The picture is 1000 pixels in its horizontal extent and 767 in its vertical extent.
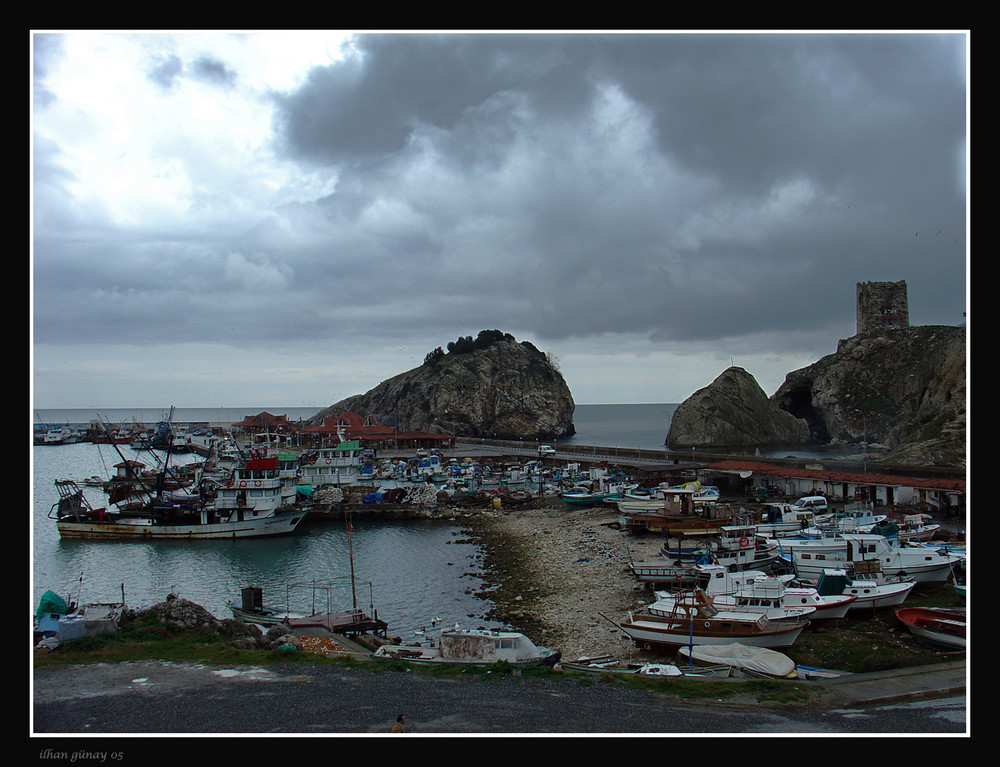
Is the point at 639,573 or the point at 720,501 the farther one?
the point at 720,501

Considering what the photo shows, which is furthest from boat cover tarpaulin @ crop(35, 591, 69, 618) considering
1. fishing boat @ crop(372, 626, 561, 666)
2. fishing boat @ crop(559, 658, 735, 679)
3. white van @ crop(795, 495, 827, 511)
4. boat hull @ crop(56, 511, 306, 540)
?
white van @ crop(795, 495, 827, 511)

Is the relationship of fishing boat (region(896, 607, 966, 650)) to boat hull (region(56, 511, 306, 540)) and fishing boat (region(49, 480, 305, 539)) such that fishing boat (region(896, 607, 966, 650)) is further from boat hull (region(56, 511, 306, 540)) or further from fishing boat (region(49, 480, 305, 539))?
boat hull (region(56, 511, 306, 540))

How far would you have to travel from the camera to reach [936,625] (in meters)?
17.7

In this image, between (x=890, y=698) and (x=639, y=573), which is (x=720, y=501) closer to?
(x=639, y=573)

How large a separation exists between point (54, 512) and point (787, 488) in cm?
5792

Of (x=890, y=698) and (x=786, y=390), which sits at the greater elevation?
(x=786, y=390)

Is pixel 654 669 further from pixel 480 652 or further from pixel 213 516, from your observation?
pixel 213 516

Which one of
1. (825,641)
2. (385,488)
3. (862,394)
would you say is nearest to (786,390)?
(862,394)

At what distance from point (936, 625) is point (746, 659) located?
6.03 metres

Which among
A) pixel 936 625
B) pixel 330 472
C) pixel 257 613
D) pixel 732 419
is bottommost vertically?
pixel 257 613

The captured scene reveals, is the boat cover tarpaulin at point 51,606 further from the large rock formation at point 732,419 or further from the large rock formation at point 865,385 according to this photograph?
the large rock formation at point 732,419

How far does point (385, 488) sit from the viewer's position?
2250 inches

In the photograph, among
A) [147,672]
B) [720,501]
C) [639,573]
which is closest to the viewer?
[147,672]

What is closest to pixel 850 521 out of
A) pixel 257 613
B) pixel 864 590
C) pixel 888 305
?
pixel 864 590
